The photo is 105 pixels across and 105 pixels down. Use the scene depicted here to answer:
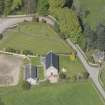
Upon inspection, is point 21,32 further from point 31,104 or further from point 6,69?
point 31,104

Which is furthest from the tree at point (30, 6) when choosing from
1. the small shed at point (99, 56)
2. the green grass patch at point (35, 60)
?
the small shed at point (99, 56)

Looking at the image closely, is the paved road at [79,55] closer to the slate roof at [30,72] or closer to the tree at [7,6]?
the tree at [7,6]

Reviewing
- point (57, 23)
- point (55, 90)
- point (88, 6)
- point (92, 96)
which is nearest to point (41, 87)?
point (55, 90)

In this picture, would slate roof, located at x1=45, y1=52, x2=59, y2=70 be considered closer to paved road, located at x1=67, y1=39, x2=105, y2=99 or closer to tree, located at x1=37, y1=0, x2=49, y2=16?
paved road, located at x1=67, y1=39, x2=105, y2=99

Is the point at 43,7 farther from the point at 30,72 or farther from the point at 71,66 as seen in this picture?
the point at 30,72

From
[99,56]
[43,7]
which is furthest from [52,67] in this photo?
[43,7]
